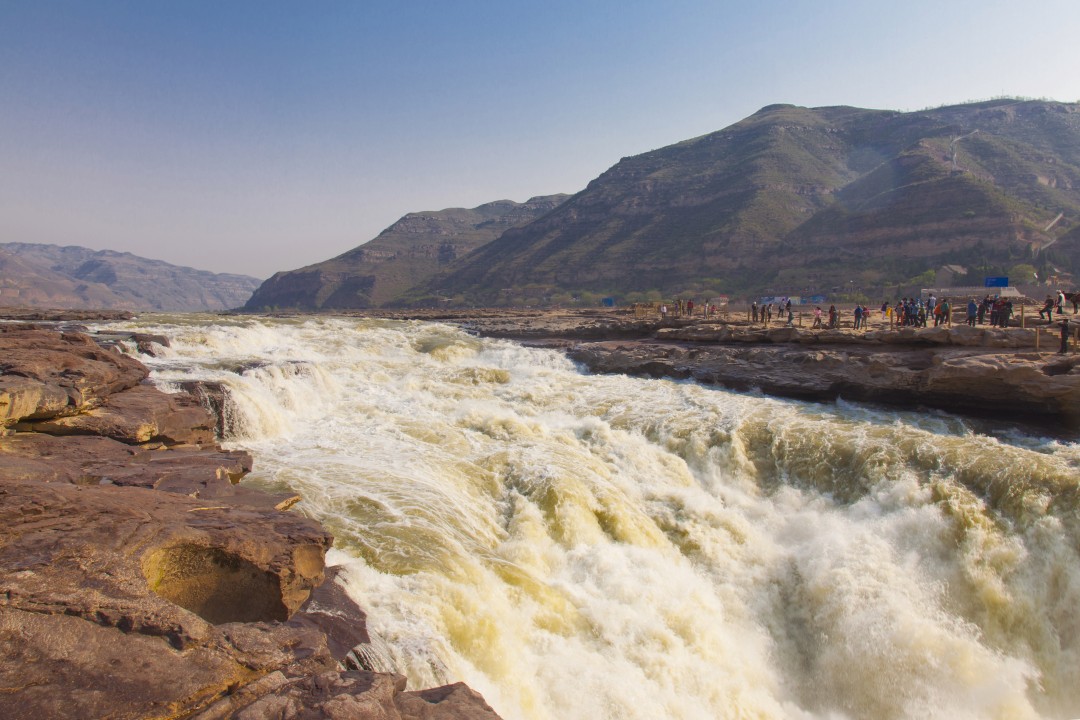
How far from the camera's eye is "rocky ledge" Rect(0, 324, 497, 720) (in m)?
3.36

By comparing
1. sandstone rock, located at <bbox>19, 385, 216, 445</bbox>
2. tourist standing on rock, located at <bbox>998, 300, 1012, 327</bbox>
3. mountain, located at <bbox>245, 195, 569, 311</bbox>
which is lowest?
sandstone rock, located at <bbox>19, 385, 216, 445</bbox>

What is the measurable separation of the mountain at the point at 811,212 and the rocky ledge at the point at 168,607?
58.5m

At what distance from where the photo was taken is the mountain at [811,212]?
198 feet

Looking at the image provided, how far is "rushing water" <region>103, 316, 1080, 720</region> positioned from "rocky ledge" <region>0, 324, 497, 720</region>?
0.90 metres

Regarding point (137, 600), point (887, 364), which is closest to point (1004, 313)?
point (887, 364)

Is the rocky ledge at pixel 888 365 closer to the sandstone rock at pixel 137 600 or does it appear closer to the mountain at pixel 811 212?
the sandstone rock at pixel 137 600

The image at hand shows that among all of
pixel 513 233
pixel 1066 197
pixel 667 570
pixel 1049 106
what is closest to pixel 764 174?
pixel 1066 197

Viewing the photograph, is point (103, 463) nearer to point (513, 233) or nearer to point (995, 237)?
point (995, 237)

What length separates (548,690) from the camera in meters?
5.92

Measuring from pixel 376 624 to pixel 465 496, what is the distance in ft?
12.1

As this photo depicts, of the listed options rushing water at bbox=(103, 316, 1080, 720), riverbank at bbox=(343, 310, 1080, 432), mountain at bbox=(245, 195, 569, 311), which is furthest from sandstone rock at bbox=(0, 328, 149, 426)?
mountain at bbox=(245, 195, 569, 311)

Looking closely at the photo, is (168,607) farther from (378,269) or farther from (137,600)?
(378,269)

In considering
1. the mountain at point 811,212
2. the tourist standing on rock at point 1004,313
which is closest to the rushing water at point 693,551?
the tourist standing on rock at point 1004,313

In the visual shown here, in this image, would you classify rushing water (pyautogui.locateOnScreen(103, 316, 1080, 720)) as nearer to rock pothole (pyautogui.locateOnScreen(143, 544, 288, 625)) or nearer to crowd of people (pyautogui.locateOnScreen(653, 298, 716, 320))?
rock pothole (pyautogui.locateOnScreen(143, 544, 288, 625))
